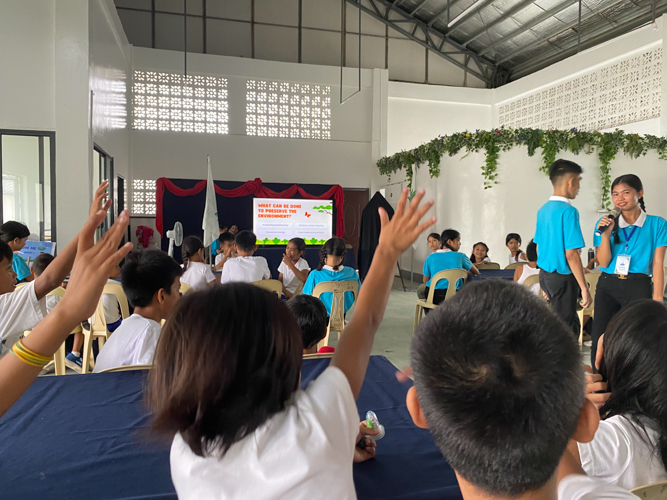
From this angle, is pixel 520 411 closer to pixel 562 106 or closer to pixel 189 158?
pixel 189 158

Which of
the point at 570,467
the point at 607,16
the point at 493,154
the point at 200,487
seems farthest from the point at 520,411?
the point at 607,16

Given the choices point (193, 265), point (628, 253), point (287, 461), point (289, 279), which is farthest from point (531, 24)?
point (287, 461)

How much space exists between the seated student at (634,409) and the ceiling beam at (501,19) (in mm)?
10867

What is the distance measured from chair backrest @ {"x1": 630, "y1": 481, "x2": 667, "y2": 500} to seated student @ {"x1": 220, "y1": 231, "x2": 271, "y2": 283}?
11.6 feet

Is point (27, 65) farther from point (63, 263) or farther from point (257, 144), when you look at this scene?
point (257, 144)

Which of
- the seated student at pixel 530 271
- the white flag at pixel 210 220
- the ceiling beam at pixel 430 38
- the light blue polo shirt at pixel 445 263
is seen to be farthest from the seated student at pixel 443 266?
the ceiling beam at pixel 430 38

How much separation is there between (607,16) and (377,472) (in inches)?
447

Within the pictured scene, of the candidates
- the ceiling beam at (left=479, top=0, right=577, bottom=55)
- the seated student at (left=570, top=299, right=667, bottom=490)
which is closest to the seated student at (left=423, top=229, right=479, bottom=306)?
the seated student at (left=570, top=299, right=667, bottom=490)

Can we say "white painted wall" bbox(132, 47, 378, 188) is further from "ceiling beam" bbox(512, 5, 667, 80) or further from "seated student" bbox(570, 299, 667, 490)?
"seated student" bbox(570, 299, 667, 490)

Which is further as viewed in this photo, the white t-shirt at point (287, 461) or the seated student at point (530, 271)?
the seated student at point (530, 271)

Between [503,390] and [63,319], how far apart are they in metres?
0.66

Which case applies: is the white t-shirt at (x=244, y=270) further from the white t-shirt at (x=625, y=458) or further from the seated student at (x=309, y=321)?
the white t-shirt at (x=625, y=458)

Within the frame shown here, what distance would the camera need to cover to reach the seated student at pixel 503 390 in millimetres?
605

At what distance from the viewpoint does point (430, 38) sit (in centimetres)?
1230
